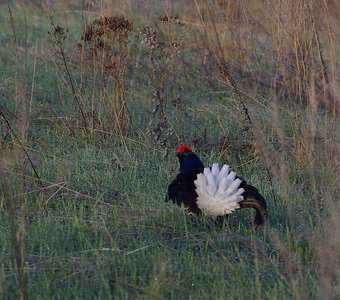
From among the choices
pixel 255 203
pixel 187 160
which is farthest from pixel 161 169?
pixel 255 203

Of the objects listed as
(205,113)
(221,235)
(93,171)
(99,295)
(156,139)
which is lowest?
(99,295)

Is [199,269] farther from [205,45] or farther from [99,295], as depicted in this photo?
[205,45]

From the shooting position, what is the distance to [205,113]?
6430 mm

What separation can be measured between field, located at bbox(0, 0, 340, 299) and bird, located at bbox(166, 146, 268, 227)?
0.06 m

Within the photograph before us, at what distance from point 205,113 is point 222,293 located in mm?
3250

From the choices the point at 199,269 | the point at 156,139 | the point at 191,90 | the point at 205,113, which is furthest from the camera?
the point at 191,90

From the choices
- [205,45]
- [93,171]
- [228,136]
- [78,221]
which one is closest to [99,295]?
[78,221]

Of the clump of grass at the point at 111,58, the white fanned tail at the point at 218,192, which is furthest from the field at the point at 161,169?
the white fanned tail at the point at 218,192

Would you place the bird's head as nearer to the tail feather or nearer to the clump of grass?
the tail feather

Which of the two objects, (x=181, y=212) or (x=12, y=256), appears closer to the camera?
(x=12, y=256)

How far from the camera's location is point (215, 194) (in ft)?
12.8

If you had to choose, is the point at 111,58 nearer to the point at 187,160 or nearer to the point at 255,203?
the point at 187,160

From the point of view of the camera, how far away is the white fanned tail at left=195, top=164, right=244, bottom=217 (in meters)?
3.88

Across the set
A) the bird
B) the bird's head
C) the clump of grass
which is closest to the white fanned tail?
the bird
